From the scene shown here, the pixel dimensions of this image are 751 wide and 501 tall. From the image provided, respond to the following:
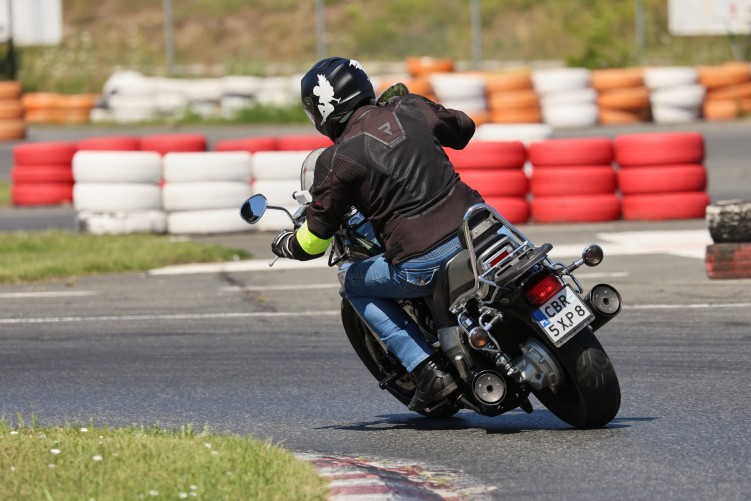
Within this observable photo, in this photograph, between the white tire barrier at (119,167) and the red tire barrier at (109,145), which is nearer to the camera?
the white tire barrier at (119,167)

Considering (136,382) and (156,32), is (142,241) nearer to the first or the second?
(136,382)

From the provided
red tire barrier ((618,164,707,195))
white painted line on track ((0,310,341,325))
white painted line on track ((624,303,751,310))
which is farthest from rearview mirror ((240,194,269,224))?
red tire barrier ((618,164,707,195))

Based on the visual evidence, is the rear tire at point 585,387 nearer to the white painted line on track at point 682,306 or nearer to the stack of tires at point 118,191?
the white painted line on track at point 682,306

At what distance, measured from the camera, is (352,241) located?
6418 millimetres

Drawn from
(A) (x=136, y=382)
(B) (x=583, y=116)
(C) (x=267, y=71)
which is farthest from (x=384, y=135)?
(C) (x=267, y=71)

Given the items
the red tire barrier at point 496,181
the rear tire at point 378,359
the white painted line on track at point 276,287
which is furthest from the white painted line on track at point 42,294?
the rear tire at point 378,359

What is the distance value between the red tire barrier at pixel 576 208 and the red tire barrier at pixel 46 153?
585 cm

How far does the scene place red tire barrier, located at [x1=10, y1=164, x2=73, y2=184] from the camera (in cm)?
1806

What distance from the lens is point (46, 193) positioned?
18203 millimetres

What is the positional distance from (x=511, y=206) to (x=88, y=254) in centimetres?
435

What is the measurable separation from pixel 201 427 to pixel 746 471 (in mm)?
2494

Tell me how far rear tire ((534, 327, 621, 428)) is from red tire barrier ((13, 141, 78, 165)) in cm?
1214

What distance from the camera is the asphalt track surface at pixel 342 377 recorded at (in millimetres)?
5695

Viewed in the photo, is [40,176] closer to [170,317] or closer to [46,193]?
[46,193]
